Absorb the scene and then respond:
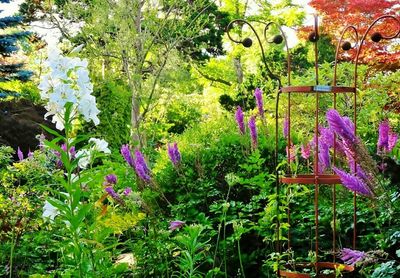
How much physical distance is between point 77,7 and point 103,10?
0.76m

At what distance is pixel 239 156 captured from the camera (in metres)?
4.47

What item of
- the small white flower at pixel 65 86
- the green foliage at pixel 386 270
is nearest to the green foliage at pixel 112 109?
the small white flower at pixel 65 86

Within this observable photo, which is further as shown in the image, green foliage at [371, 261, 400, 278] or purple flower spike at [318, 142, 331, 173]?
purple flower spike at [318, 142, 331, 173]

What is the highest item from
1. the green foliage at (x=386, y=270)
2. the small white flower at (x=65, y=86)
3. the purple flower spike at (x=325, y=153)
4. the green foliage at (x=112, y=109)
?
the small white flower at (x=65, y=86)

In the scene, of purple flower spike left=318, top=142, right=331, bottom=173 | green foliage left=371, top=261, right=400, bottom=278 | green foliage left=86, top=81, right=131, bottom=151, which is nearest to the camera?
green foliage left=371, top=261, right=400, bottom=278

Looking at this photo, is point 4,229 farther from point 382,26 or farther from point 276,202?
point 382,26

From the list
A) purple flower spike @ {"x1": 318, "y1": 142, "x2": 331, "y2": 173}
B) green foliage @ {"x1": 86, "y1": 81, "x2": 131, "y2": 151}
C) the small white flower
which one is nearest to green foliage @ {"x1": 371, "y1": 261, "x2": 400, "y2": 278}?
purple flower spike @ {"x1": 318, "y1": 142, "x2": 331, "y2": 173}

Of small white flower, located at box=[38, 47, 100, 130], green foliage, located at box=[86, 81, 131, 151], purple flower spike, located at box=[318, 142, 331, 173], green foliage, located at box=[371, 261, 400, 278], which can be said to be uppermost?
small white flower, located at box=[38, 47, 100, 130]

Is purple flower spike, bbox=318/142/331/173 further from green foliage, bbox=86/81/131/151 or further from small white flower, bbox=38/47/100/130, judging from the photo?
green foliage, bbox=86/81/131/151

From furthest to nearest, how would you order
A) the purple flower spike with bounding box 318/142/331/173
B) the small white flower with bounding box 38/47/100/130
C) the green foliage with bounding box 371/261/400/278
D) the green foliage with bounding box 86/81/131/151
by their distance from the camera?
1. the green foliage with bounding box 86/81/131/151
2. the purple flower spike with bounding box 318/142/331/173
3. the small white flower with bounding box 38/47/100/130
4. the green foliage with bounding box 371/261/400/278

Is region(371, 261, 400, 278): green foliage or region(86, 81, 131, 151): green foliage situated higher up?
region(371, 261, 400, 278): green foliage

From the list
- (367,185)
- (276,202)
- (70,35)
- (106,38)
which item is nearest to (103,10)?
(106,38)

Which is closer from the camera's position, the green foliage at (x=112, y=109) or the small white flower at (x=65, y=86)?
the small white flower at (x=65, y=86)

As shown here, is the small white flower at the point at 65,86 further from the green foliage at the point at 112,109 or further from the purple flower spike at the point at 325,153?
the green foliage at the point at 112,109
